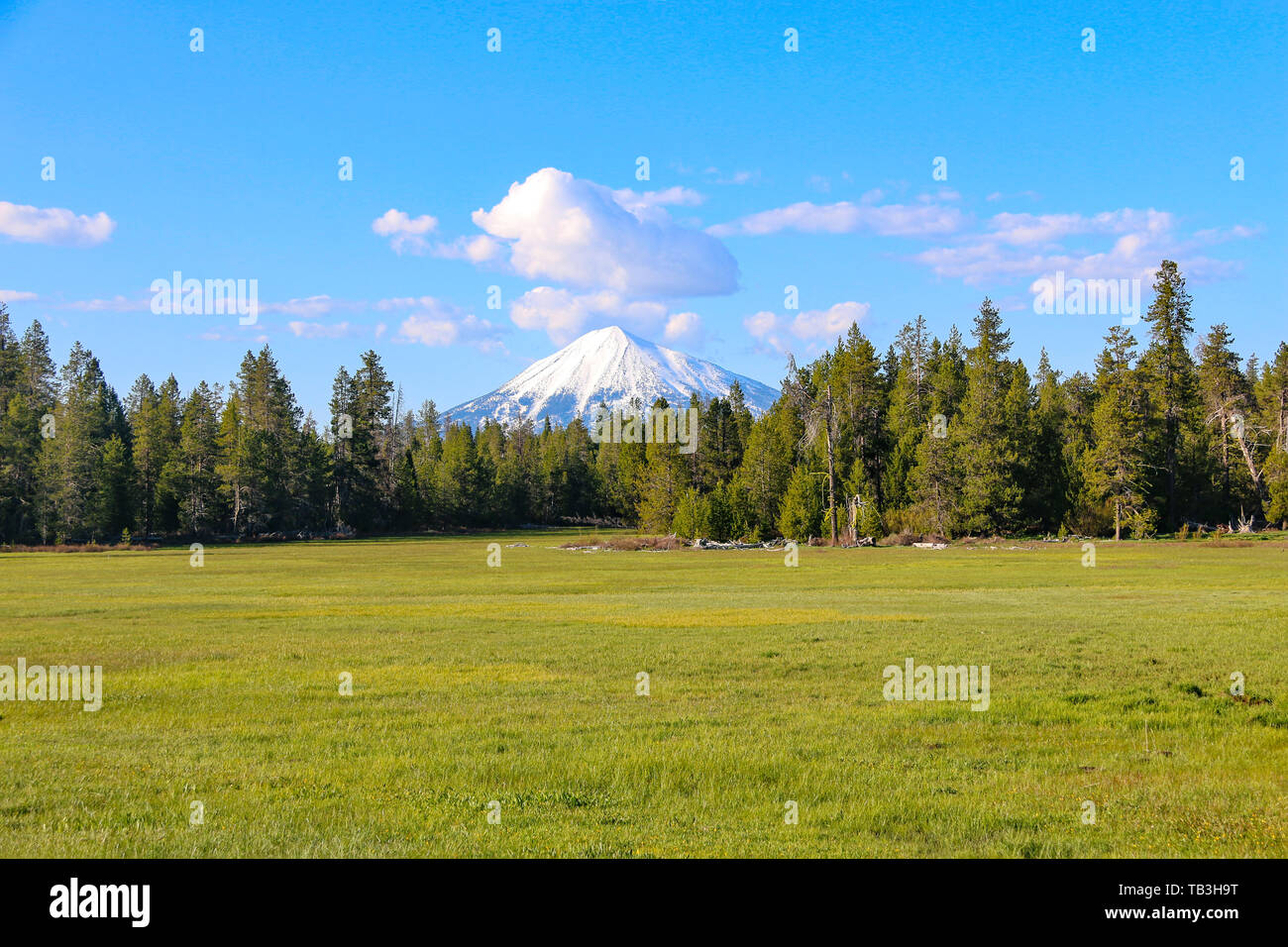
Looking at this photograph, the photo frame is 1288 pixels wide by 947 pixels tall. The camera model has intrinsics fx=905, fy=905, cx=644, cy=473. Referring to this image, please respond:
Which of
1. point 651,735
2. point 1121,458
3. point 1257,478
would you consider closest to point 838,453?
point 1121,458

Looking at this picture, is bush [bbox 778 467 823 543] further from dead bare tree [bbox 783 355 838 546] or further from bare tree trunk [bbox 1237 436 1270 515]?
bare tree trunk [bbox 1237 436 1270 515]

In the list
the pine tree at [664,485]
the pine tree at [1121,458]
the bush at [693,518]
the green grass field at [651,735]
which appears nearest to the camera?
the green grass field at [651,735]

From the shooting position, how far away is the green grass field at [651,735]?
8.44 meters

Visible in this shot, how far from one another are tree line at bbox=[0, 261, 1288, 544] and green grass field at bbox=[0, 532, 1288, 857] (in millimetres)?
54510

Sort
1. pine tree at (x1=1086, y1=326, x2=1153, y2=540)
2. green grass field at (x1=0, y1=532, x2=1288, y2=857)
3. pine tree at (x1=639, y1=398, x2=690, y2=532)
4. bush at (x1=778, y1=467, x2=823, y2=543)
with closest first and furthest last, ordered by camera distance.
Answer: green grass field at (x1=0, y1=532, x2=1288, y2=857), pine tree at (x1=1086, y1=326, x2=1153, y2=540), bush at (x1=778, y1=467, x2=823, y2=543), pine tree at (x1=639, y1=398, x2=690, y2=532)

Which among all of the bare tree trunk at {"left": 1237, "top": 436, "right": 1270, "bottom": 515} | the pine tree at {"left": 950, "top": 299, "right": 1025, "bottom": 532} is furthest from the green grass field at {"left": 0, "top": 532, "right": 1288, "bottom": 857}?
the bare tree trunk at {"left": 1237, "top": 436, "right": 1270, "bottom": 515}

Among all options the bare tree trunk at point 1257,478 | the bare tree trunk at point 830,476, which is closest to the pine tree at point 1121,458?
the bare tree trunk at point 1257,478

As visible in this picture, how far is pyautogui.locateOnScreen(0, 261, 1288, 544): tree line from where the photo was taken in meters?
80.7

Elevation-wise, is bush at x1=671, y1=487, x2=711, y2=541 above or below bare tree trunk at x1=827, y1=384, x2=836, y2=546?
below

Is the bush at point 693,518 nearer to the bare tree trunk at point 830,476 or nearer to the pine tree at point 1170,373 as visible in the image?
the bare tree trunk at point 830,476

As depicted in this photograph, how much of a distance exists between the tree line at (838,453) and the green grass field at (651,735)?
179 feet

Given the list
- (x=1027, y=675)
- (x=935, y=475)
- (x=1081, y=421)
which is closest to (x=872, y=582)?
(x=1027, y=675)
